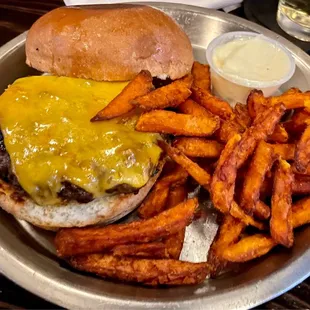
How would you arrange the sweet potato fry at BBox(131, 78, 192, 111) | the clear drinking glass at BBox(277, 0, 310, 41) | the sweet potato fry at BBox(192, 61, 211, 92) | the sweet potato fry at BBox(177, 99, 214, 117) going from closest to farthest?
the sweet potato fry at BBox(131, 78, 192, 111)
the sweet potato fry at BBox(177, 99, 214, 117)
the sweet potato fry at BBox(192, 61, 211, 92)
the clear drinking glass at BBox(277, 0, 310, 41)

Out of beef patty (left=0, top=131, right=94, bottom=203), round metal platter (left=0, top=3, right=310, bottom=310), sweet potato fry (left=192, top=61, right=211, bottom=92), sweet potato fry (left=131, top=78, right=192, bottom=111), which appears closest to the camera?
round metal platter (left=0, top=3, right=310, bottom=310)

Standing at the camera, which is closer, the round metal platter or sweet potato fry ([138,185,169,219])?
the round metal platter

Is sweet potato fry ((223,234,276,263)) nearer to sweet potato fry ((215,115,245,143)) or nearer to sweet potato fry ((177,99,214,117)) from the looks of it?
sweet potato fry ((215,115,245,143))

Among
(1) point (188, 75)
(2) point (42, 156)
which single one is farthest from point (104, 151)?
(1) point (188, 75)

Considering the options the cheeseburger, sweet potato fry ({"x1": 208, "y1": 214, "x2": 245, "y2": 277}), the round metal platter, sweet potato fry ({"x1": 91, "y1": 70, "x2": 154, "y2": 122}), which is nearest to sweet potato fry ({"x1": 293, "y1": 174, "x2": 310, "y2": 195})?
the round metal platter

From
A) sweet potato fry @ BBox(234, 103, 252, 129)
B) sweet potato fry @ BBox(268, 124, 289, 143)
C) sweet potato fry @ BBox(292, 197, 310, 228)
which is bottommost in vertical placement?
sweet potato fry @ BBox(292, 197, 310, 228)

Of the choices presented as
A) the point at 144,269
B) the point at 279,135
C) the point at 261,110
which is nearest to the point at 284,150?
the point at 279,135
